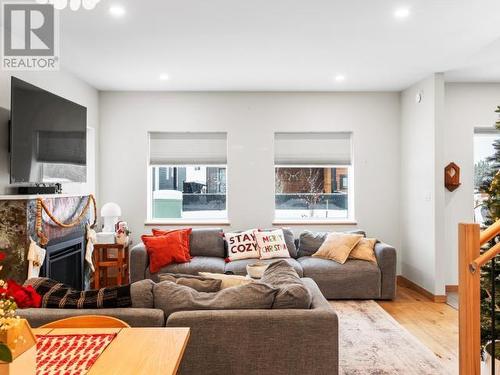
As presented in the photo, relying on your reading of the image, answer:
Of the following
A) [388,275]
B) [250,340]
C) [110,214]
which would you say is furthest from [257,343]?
[110,214]

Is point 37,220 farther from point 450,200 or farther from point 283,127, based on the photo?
point 450,200

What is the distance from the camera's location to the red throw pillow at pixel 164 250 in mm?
4652

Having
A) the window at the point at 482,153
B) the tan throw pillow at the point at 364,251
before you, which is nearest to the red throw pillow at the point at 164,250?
the tan throw pillow at the point at 364,251

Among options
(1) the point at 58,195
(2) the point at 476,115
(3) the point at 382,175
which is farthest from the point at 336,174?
(1) the point at 58,195

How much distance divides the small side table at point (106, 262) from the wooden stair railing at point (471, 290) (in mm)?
3953

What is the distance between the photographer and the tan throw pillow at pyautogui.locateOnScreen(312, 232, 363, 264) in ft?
16.0

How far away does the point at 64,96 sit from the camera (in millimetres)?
4605

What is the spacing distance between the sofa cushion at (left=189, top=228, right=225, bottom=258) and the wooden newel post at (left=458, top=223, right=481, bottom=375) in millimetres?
3565

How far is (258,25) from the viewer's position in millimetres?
3367

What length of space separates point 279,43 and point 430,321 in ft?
10.5

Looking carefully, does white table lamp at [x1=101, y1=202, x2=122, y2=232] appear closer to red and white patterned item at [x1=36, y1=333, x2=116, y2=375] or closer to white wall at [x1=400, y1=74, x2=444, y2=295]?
red and white patterned item at [x1=36, y1=333, x2=116, y2=375]

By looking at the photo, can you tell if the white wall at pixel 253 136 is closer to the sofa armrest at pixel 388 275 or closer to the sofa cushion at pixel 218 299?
the sofa armrest at pixel 388 275

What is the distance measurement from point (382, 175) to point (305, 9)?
3348mm

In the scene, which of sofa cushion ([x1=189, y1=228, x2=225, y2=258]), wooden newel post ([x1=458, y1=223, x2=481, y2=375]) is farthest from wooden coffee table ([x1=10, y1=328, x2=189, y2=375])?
sofa cushion ([x1=189, y1=228, x2=225, y2=258])
